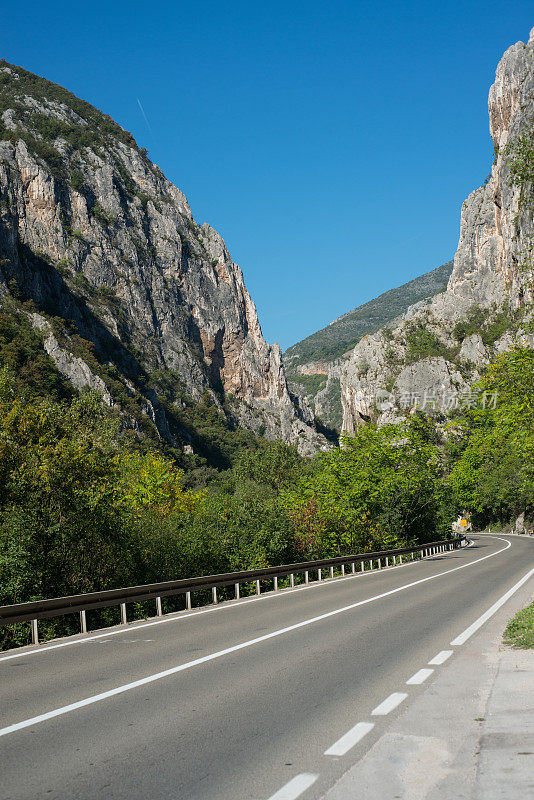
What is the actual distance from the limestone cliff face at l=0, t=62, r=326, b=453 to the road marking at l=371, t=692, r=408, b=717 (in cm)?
10018

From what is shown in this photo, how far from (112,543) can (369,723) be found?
13.1 m

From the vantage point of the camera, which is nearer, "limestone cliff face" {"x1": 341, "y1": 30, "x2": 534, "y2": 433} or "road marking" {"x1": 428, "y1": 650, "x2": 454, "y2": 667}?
"road marking" {"x1": 428, "y1": 650, "x2": 454, "y2": 667}

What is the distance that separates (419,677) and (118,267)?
157 m

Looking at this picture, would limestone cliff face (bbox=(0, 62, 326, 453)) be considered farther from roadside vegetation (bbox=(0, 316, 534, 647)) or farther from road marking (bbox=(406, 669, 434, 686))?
road marking (bbox=(406, 669, 434, 686))

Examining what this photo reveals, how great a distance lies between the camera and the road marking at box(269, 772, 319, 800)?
13.6ft

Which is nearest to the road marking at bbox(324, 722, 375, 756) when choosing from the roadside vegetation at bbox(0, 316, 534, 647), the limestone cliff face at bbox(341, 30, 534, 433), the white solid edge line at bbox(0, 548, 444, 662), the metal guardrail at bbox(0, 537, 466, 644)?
the white solid edge line at bbox(0, 548, 444, 662)

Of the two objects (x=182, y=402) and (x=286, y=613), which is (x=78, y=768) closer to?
(x=286, y=613)

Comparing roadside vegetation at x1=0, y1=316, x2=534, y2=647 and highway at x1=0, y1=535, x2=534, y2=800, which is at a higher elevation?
roadside vegetation at x1=0, y1=316, x2=534, y2=647

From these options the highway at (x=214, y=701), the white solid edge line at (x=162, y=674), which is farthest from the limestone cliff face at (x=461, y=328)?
the highway at (x=214, y=701)

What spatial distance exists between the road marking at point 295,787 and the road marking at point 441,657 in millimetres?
4418

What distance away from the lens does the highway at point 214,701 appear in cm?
455

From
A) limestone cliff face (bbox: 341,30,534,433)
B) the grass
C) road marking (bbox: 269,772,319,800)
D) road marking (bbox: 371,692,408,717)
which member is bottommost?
the grass

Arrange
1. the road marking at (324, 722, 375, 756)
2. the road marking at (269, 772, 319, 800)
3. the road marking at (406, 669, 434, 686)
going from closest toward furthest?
the road marking at (269, 772, 319, 800), the road marking at (324, 722, 375, 756), the road marking at (406, 669, 434, 686)

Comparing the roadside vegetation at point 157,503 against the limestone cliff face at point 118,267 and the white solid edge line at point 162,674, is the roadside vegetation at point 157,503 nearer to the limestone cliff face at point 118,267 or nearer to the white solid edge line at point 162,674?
the white solid edge line at point 162,674
